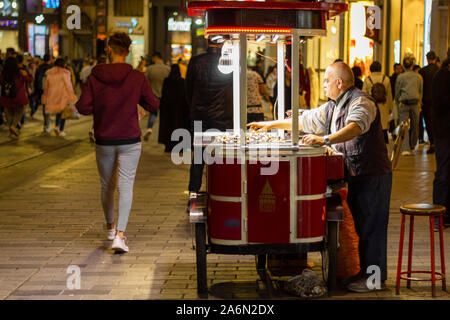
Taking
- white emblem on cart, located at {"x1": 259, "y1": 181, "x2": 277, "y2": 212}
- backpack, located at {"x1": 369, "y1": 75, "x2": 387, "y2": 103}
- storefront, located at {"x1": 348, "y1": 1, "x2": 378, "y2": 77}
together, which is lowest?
white emblem on cart, located at {"x1": 259, "y1": 181, "x2": 277, "y2": 212}

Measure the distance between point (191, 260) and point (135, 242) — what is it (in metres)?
0.95

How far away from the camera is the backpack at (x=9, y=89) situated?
715 inches

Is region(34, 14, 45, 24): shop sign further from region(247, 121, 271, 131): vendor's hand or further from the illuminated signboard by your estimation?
region(247, 121, 271, 131): vendor's hand

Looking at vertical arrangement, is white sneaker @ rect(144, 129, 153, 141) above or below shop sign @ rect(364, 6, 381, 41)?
below

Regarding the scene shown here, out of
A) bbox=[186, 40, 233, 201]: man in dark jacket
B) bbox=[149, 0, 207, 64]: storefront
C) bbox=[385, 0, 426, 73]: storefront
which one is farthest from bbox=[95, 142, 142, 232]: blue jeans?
bbox=[149, 0, 207, 64]: storefront

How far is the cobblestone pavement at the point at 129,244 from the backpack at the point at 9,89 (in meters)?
5.34

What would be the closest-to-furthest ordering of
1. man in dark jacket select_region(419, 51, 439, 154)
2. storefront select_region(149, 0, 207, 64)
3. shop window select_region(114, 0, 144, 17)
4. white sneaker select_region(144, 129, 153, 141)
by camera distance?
man in dark jacket select_region(419, 51, 439, 154) → white sneaker select_region(144, 129, 153, 141) → shop window select_region(114, 0, 144, 17) → storefront select_region(149, 0, 207, 64)

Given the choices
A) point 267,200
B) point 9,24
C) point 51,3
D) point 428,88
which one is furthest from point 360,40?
point 9,24

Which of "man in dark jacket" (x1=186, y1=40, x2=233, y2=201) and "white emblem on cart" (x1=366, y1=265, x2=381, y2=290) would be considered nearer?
"white emblem on cart" (x1=366, y1=265, x2=381, y2=290)

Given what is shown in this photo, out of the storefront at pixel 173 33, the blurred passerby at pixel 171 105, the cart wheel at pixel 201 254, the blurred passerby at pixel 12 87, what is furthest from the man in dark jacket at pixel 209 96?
the storefront at pixel 173 33

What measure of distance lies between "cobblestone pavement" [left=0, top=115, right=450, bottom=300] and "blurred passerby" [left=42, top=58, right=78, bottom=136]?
17.0ft

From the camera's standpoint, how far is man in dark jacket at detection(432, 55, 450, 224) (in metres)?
8.32

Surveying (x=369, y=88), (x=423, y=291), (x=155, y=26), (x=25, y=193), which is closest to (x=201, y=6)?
(x=423, y=291)
